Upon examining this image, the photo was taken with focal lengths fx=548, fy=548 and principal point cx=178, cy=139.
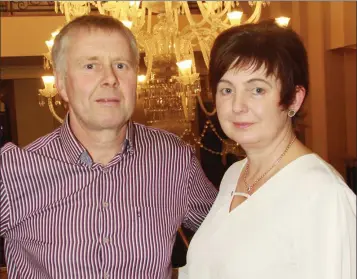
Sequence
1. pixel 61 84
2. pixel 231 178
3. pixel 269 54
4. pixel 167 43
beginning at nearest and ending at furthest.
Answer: pixel 269 54
pixel 61 84
pixel 231 178
pixel 167 43

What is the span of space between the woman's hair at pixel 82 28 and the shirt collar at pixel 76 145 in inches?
9.0

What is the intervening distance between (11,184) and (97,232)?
35 centimetres

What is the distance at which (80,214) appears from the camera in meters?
1.92

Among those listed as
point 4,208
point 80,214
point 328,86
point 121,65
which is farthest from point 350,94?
point 4,208

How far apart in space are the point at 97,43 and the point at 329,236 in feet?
3.27

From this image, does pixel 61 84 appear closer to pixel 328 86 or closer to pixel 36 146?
pixel 36 146

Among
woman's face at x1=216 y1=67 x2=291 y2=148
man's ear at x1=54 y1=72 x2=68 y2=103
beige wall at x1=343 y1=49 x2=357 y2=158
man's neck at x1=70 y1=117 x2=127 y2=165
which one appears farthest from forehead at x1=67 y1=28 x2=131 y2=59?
beige wall at x1=343 y1=49 x2=357 y2=158

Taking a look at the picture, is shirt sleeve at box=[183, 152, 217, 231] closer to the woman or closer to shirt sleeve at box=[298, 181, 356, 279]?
the woman

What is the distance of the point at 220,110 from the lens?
1832 millimetres

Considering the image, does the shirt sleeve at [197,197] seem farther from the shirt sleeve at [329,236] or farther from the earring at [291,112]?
the shirt sleeve at [329,236]

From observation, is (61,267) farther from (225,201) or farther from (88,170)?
(225,201)

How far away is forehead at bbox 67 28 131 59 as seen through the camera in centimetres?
190

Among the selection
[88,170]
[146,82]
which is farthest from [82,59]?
[146,82]

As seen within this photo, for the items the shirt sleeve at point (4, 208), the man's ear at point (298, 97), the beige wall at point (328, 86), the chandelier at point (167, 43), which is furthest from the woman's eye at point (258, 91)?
the beige wall at point (328, 86)
